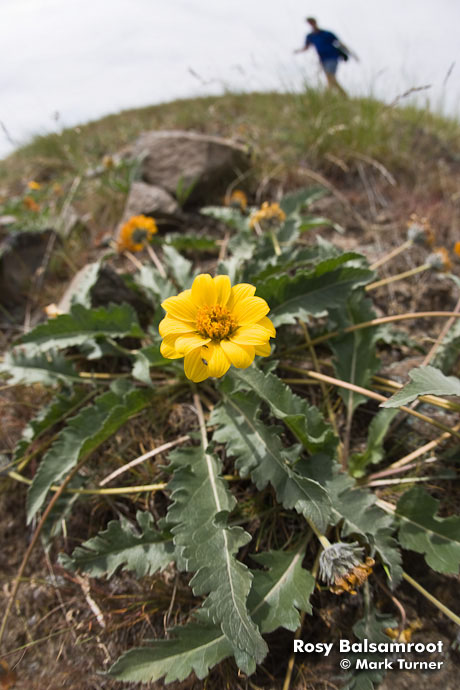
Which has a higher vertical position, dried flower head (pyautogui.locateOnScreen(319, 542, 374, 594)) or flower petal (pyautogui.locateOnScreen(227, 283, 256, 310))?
flower petal (pyautogui.locateOnScreen(227, 283, 256, 310))

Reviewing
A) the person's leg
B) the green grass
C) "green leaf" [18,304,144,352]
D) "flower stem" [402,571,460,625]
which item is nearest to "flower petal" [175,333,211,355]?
"green leaf" [18,304,144,352]

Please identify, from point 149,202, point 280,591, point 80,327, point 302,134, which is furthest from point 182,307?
point 302,134

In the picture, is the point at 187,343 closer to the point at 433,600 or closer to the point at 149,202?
the point at 433,600

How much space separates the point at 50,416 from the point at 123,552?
31.9 inches

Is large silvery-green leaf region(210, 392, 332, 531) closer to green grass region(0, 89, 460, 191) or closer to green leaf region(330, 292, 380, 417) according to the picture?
green leaf region(330, 292, 380, 417)

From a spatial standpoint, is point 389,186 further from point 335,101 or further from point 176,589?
point 176,589

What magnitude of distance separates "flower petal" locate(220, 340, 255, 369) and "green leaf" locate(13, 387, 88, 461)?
1.16 meters

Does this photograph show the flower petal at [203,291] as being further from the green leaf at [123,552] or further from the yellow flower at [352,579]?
the yellow flower at [352,579]

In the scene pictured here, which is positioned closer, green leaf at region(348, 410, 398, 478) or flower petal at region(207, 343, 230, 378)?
flower petal at region(207, 343, 230, 378)

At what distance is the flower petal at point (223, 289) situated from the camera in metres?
1.35

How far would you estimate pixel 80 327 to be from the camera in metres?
1.98

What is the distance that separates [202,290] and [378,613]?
49.6 inches

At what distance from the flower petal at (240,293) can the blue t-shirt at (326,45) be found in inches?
194

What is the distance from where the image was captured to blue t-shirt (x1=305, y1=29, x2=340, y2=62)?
4770 mm
